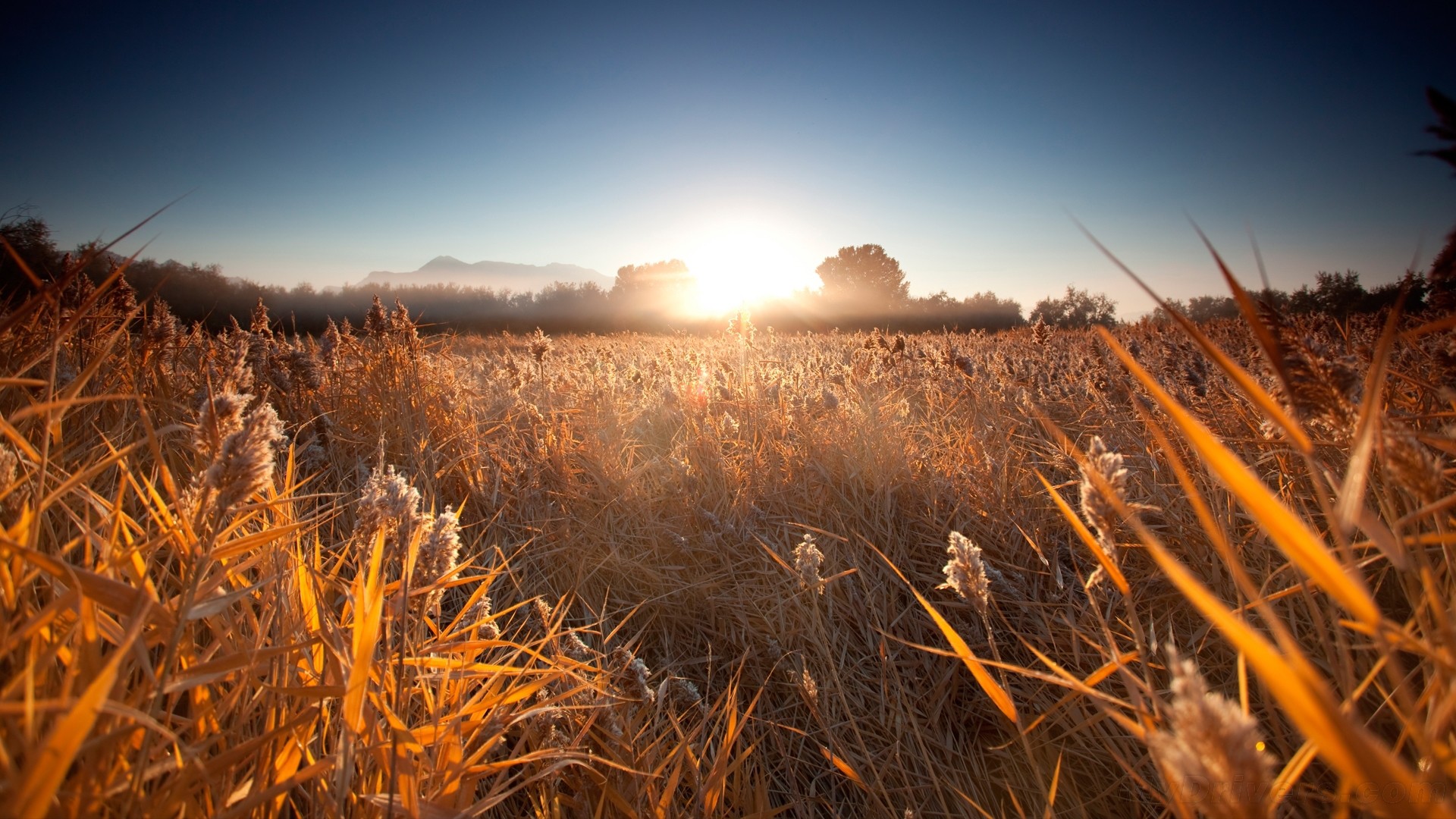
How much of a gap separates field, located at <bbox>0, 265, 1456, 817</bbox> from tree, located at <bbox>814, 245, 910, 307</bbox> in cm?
4330

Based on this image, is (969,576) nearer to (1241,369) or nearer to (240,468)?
(1241,369)

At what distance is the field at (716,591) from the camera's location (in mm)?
608

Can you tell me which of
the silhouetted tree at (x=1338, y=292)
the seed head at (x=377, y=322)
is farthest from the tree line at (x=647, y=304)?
the seed head at (x=377, y=322)

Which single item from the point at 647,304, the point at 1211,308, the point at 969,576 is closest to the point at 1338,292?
the point at 1211,308

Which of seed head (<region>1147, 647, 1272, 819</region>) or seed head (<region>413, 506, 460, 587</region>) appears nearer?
seed head (<region>1147, 647, 1272, 819</region>)

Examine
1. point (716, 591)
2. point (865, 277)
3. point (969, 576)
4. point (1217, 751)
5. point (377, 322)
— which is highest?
point (865, 277)

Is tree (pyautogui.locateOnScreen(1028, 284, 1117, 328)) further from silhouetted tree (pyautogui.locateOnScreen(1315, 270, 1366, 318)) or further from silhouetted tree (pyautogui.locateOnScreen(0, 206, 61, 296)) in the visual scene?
silhouetted tree (pyautogui.locateOnScreen(0, 206, 61, 296))

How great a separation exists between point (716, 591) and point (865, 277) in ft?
155

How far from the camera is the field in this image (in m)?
0.61

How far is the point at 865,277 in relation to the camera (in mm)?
46500

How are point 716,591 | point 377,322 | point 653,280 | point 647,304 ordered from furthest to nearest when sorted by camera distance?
point 653,280
point 647,304
point 377,322
point 716,591

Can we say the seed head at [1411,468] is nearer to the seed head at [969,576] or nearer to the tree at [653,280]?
the seed head at [969,576]

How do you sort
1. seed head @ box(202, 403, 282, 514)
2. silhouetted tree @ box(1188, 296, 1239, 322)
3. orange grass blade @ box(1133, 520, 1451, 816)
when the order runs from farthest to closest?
silhouetted tree @ box(1188, 296, 1239, 322) → seed head @ box(202, 403, 282, 514) → orange grass blade @ box(1133, 520, 1451, 816)

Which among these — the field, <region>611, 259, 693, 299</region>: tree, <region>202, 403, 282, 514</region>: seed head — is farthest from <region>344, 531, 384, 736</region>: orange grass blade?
<region>611, 259, 693, 299</region>: tree
